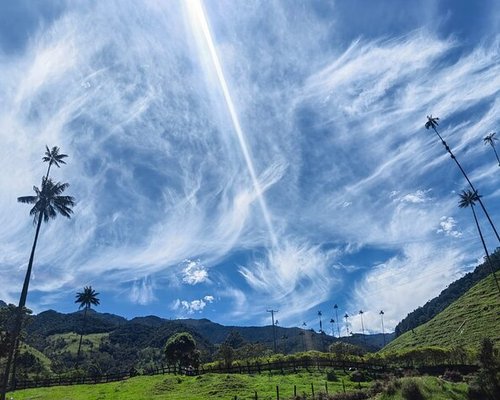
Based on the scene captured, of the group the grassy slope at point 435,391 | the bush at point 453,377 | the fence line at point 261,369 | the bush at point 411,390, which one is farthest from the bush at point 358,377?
the bush at point 411,390

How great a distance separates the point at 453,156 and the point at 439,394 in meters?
48.9

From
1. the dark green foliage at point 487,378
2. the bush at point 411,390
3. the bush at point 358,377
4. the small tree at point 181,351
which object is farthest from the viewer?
the small tree at point 181,351

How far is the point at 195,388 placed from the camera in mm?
55844

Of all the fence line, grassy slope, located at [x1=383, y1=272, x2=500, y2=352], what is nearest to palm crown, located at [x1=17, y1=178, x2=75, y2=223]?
the fence line

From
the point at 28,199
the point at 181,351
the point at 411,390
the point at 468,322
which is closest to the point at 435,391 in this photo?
the point at 411,390

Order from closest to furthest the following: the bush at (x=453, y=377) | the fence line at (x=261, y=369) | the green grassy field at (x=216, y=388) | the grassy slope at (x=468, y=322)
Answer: the green grassy field at (x=216, y=388)
the bush at (x=453, y=377)
the fence line at (x=261, y=369)
the grassy slope at (x=468, y=322)

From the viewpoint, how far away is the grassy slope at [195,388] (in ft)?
169

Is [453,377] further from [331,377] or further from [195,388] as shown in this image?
[195,388]

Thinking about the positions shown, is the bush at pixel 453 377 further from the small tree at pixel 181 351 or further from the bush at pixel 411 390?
the small tree at pixel 181 351

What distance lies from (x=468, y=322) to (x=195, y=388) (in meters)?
114

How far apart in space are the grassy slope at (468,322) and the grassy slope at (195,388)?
2632 inches

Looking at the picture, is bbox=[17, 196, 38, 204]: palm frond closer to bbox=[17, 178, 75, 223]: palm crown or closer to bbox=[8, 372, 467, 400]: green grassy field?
bbox=[17, 178, 75, 223]: palm crown

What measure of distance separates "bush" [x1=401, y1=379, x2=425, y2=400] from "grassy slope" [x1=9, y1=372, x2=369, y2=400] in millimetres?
12271

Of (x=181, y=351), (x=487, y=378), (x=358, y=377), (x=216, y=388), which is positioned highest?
(x=181, y=351)
